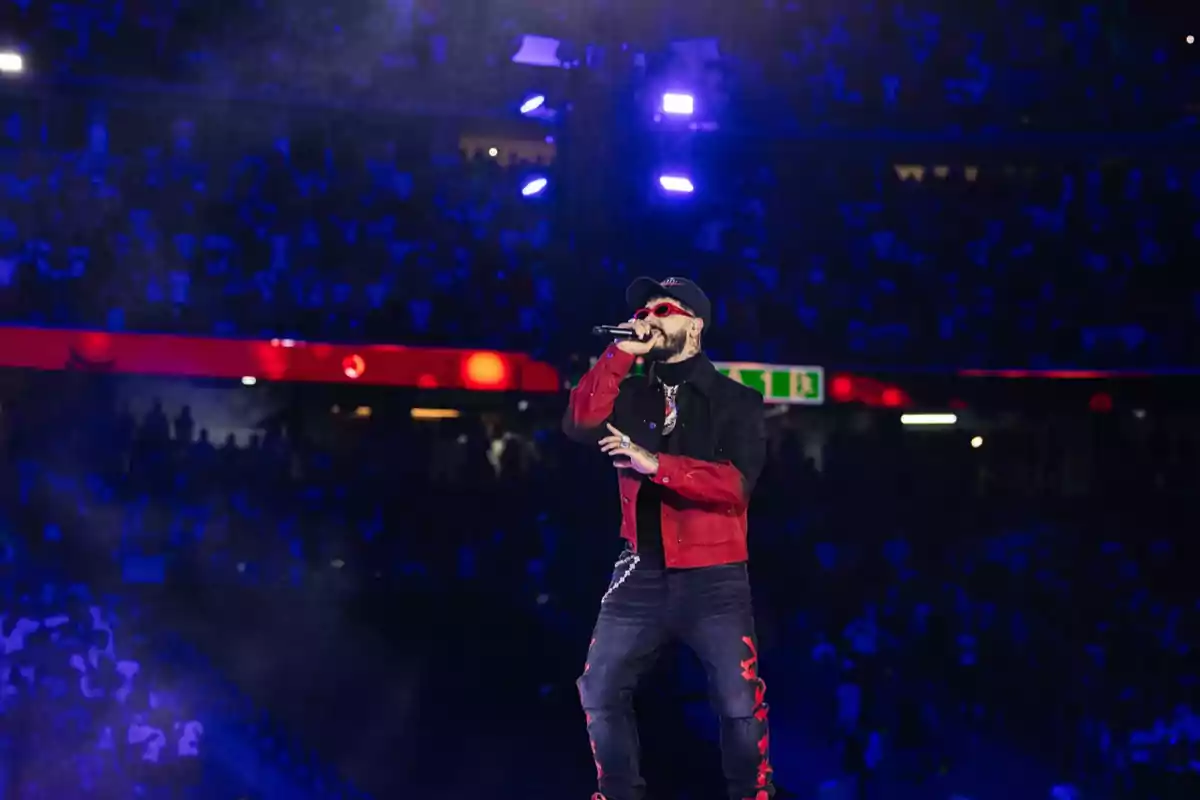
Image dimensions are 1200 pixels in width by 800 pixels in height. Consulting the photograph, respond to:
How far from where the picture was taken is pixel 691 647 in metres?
3.00

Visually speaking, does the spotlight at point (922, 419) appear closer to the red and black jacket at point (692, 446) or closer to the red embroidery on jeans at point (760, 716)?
the red and black jacket at point (692, 446)

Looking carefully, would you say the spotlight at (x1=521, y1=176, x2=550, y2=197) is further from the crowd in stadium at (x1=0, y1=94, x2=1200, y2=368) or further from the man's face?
the man's face

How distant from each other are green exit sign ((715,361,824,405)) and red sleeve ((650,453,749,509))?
A: 7607mm

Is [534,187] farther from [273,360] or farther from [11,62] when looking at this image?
[11,62]

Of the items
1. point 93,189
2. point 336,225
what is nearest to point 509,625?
point 336,225

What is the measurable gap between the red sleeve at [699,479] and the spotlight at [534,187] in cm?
885

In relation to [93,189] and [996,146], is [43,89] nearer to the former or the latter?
[93,189]

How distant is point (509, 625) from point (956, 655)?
308cm

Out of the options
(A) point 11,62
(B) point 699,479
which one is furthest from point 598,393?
(A) point 11,62

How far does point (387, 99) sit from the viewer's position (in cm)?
1152

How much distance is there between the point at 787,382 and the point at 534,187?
370 centimetres

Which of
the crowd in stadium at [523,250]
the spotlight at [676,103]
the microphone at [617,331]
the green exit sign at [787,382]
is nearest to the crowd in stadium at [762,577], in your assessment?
the green exit sign at [787,382]

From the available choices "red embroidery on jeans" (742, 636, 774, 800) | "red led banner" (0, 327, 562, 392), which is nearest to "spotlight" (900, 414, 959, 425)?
"red led banner" (0, 327, 562, 392)

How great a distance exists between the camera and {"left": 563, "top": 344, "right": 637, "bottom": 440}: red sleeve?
10.0 feet
